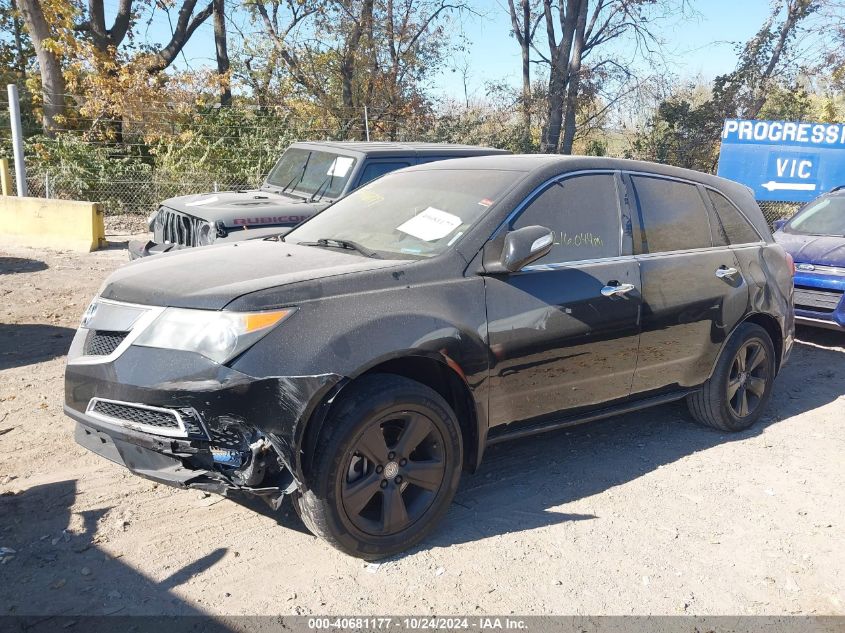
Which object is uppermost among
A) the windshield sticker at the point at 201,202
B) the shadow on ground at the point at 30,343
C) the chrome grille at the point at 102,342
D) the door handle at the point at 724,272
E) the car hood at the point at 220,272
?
the windshield sticker at the point at 201,202

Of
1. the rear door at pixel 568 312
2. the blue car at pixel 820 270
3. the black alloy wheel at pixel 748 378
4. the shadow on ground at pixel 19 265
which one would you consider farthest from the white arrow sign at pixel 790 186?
the shadow on ground at pixel 19 265

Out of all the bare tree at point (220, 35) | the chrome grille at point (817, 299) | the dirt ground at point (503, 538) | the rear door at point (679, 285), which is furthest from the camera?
the bare tree at point (220, 35)

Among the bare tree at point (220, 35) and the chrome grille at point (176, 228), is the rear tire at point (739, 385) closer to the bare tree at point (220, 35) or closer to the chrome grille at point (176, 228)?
the chrome grille at point (176, 228)

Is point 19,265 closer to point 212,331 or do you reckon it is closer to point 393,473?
point 212,331

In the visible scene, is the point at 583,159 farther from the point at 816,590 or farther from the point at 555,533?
the point at 816,590

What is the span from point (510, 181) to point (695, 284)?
1489 millimetres

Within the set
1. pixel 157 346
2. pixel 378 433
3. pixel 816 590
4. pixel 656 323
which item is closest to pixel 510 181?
pixel 656 323

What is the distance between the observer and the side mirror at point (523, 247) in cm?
371

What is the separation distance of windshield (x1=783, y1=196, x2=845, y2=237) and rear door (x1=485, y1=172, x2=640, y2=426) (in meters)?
5.37

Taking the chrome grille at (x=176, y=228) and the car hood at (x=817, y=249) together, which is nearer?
the chrome grille at (x=176, y=228)

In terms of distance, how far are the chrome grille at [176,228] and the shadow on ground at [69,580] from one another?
13.2 ft

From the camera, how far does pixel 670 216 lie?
4.84 m

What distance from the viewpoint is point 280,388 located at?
3.10 metres

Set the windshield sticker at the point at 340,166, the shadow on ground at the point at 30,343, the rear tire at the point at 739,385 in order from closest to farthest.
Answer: the rear tire at the point at 739,385 → the shadow on ground at the point at 30,343 → the windshield sticker at the point at 340,166
